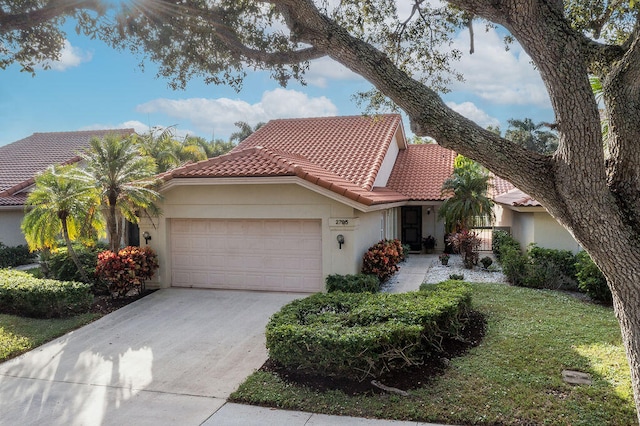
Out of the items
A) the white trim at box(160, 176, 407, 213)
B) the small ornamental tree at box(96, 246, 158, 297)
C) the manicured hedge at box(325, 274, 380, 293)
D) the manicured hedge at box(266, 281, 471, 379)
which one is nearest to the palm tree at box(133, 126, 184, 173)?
the white trim at box(160, 176, 407, 213)

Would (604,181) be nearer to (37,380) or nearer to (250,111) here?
(37,380)

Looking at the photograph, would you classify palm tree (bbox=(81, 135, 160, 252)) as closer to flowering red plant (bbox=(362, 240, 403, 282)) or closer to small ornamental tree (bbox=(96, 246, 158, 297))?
Result: small ornamental tree (bbox=(96, 246, 158, 297))

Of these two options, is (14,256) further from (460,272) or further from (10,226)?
(460,272)

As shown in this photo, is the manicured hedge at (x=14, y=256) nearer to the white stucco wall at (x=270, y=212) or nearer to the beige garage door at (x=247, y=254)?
the white stucco wall at (x=270, y=212)

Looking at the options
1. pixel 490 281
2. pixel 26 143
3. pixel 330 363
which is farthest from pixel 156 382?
pixel 26 143

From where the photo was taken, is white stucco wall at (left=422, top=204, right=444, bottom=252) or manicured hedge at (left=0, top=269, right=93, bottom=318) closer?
manicured hedge at (left=0, top=269, right=93, bottom=318)

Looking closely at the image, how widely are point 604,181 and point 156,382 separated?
689cm

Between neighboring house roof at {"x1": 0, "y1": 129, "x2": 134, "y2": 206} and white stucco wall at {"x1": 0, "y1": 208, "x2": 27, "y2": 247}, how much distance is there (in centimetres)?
77

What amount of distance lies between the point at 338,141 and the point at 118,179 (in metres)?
9.28

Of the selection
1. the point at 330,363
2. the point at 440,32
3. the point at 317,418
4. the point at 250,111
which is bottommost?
the point at 317,418

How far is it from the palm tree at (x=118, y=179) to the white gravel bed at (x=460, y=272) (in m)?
9.07

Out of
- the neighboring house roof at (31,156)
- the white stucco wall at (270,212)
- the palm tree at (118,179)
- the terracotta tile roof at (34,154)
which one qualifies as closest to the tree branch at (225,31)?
the white stucco wall at (270,212)

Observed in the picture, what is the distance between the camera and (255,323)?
33.3 ft

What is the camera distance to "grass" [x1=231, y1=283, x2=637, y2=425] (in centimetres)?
561
